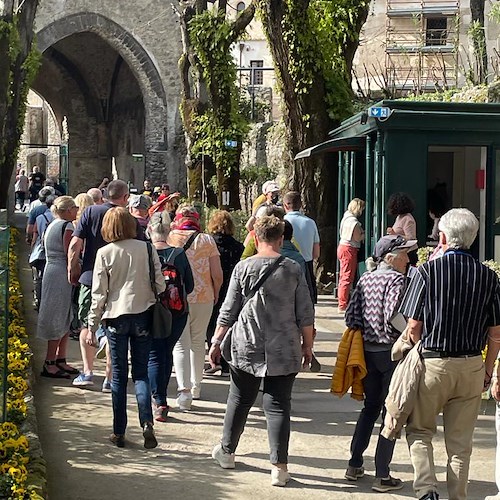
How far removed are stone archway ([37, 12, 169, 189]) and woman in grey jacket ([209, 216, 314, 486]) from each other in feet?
89.7

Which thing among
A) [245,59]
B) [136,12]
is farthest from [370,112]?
[245,59]

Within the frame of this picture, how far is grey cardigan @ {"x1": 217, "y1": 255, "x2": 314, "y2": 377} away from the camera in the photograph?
21.3ft

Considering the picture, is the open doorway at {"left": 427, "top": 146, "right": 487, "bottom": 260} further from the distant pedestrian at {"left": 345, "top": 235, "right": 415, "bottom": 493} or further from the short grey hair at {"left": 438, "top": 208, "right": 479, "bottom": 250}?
the short grey hair at {"left": 438, "top": 208, "right": 479, "bottom": 250}

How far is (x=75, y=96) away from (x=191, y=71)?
18.3 meters

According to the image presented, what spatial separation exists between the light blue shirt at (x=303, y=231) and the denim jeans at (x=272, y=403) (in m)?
3.69

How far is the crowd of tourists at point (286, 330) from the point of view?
5762mm

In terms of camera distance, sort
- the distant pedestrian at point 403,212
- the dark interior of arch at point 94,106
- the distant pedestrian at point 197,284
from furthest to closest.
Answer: the dark interior of arch at point 94,106 → the distant pedestrian at point 403,212 → the distant pedestrian at point 197,284

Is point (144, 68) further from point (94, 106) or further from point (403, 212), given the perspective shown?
point (403, 212)

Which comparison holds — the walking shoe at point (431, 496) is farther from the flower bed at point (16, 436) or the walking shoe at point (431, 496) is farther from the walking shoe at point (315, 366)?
the walking shoe at point (315, 366)

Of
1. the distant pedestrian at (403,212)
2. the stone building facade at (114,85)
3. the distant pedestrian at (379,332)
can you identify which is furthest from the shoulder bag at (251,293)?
the stone building facade at (114,85)

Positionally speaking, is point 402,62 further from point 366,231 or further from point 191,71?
point 366,231

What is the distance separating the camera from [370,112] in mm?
12016

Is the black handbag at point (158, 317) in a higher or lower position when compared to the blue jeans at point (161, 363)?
higher

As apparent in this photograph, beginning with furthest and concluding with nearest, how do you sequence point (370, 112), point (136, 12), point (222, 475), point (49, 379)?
point (136, 12) < point (370, 112) < point (49, 379) < point (222, 475)
